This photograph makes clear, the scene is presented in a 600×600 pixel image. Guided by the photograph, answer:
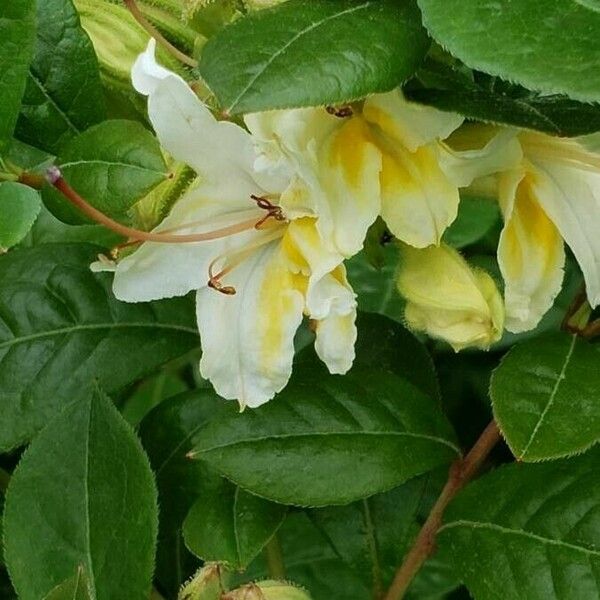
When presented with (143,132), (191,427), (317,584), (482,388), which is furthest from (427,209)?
(317,584)

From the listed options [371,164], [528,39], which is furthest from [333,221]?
[528,39]

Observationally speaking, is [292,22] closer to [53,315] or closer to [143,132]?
[143,132]

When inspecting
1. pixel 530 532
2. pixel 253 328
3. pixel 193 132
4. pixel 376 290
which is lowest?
pixel 376 290

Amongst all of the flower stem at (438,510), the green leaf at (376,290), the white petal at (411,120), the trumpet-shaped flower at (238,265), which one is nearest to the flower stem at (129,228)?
the trumpet-shaped flower at (238,265)

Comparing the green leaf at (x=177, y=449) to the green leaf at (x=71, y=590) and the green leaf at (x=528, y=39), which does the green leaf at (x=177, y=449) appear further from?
the green leaf at (x=528, y=39)

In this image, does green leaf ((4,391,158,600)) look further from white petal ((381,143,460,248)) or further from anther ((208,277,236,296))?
white petal ((381,143,460,248))

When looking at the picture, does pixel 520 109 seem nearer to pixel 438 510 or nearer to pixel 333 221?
pixel 333 221

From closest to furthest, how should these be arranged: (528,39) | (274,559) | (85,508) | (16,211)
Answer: (528,39) → (16,211) → (85,508) → (274,559)

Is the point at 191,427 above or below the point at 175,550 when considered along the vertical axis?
above
